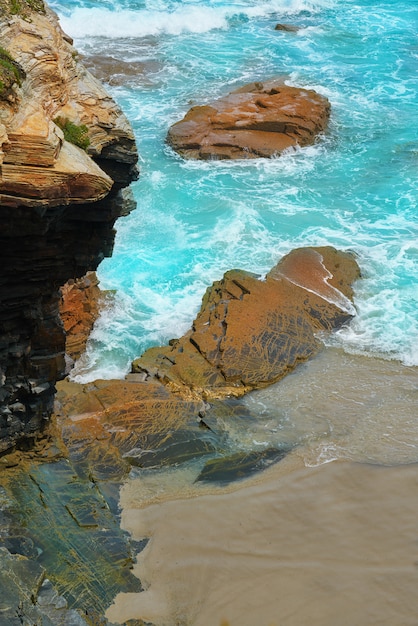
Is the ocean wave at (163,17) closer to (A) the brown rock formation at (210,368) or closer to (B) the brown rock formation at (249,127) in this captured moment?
(B) the brown rock formation at (249,127)

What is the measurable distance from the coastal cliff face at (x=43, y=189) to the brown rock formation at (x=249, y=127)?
18058mm

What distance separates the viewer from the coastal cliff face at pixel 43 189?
8.94 meters

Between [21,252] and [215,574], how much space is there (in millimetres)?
6304

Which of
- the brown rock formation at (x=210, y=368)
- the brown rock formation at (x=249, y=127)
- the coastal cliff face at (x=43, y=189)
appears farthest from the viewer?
the brown rock formation at (x=249, y=127)

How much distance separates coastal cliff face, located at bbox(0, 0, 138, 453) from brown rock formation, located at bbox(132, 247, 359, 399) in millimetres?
4947

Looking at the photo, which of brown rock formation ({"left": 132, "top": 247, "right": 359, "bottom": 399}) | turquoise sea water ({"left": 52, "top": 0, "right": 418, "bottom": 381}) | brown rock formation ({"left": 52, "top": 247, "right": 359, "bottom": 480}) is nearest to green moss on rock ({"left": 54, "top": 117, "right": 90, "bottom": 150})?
brown rock formation ({"left": 52, "top": 247, "right": 359, "bottom": 480})

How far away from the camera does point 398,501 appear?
1359 cm

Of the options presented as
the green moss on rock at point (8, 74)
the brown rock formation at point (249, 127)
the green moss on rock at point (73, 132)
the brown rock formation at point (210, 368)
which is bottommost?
the brown rock formation at point (210, 368)

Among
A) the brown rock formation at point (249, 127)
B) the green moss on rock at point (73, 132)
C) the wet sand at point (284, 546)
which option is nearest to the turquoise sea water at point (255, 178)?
the brown rock formation at point (249, 127)

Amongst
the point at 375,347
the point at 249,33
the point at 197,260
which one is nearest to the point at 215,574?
the point at 375,347

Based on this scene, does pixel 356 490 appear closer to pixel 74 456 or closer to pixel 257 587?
pixel 257 587

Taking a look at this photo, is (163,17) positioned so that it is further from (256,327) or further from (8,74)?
(8,74)

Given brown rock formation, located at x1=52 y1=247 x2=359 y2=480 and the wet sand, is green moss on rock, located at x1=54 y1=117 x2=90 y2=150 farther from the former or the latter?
the wet sand

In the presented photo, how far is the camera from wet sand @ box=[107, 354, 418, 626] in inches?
452
